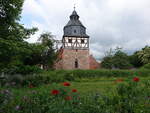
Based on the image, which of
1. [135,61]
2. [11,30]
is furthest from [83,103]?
[135,61]

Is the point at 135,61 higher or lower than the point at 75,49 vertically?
lower

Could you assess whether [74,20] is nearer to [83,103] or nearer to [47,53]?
[47,53]

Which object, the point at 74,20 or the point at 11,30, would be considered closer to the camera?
the point at 11,30

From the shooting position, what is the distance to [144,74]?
19.7m

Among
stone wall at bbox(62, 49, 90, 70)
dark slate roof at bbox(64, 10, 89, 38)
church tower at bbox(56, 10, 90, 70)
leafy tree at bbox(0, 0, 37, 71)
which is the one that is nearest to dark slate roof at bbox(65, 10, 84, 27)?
dark slate roof at bbox(64, 10, 89, 38)

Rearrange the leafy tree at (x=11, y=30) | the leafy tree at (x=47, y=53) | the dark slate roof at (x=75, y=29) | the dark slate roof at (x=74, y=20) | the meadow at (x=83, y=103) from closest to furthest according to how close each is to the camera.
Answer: the meadow at (x=83, y=103) < the leafy tree at (x=11, y=30) < the leafy tree at (x=47, y=53) < the dark slate roof at (x=75, y=29) < the dark slate roof at (x=74, y=20)

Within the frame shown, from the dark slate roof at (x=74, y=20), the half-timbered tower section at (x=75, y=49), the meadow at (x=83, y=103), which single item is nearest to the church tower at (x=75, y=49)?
the half-timbered tower section at (x=75, y=49)

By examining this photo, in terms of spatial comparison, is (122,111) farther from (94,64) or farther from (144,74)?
(94,64)

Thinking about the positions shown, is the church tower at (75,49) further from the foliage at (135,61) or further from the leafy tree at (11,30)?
the leafy tree at (11,30)

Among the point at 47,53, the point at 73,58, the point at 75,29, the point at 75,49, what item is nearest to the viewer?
the point at 47,53

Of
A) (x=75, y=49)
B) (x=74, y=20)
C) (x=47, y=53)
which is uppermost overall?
(x=74, y=20)

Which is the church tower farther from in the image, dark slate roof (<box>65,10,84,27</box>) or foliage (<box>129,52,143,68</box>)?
foliage (<box>129,52,143,68</box>)

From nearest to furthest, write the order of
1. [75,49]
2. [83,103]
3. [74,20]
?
1. [83,103]
2. [75,49]
3. [74,20]

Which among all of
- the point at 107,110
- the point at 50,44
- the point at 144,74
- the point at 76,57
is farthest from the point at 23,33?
the point at 76,57
